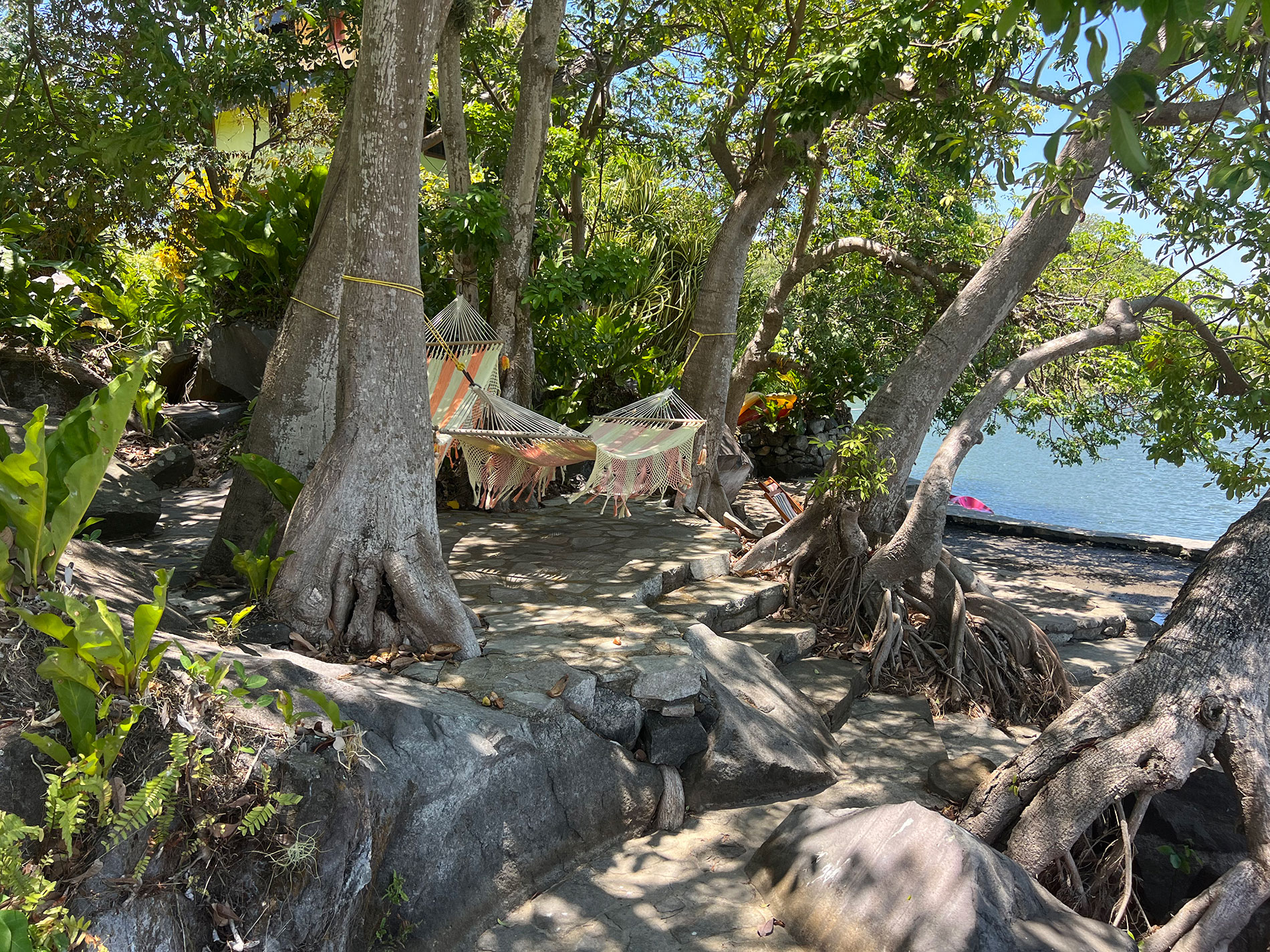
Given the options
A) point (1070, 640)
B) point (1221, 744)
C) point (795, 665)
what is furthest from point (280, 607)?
point (1070, 640)

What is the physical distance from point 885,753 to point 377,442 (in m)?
2.51

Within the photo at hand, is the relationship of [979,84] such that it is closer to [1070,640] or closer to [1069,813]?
[1070,640]

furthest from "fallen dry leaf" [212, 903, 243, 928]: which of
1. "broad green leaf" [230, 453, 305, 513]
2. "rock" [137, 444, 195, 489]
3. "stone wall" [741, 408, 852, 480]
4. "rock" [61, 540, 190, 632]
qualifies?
"stone wall" [741, 408, 852, 480]

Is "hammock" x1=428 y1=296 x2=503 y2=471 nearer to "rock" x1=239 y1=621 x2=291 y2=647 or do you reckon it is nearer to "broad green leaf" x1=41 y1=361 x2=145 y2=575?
"rock" x1=239 y1=621 x2=291 y2=647

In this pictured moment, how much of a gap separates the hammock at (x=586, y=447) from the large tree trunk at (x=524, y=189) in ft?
3.01

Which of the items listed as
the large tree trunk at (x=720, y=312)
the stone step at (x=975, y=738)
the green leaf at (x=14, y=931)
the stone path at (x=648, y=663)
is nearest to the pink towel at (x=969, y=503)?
the stone path at (x=648, y=663)

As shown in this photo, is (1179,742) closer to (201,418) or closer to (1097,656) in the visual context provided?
(1097,656)

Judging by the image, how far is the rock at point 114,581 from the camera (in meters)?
2.58

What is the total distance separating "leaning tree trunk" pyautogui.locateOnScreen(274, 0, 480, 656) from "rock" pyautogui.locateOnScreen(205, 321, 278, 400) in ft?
13.7

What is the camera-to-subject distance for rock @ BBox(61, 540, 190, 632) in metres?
2.58

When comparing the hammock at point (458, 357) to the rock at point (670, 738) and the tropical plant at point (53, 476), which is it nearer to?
the rock at point (670, 738)

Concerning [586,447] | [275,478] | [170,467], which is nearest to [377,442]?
[275,478]

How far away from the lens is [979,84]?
5504 mm

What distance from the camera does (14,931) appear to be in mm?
1589
